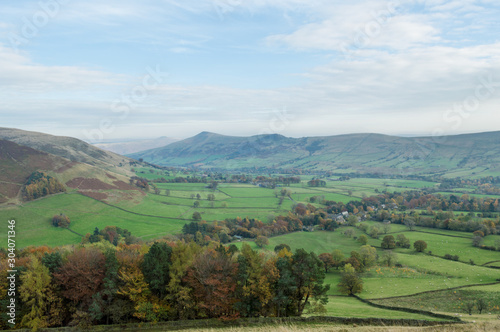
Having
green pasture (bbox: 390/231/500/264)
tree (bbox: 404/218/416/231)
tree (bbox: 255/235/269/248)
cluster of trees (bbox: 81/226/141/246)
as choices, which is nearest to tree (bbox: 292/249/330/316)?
tree (bbox: 255/235/269/248)

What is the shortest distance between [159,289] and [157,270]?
2.61 metres

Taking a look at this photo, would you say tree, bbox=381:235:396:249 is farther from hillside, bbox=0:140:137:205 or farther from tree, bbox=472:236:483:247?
hillside, bbox=0:140:137:205

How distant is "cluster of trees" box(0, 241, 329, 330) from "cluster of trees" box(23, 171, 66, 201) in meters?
86.5

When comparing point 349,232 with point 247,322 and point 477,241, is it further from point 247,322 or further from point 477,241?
point 247,322

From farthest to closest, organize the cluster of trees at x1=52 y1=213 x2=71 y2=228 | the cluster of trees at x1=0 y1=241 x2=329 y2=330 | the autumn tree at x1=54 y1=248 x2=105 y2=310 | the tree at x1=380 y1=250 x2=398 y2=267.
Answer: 1. the cluster of trees at x1=52 y1=213 x2=71 y2=228
2. the tree at x1=380 y1=250 x2=398 y2=267
3. the autumn tree at x1=54 y1=248 x2=105 y2=310
4. the cluster of trees at x1=0 y1=241 x2=329 y2=330

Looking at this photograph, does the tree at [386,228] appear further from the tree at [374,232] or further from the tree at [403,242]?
the tree at [403,242]

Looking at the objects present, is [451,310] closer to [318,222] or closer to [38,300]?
[38,300]

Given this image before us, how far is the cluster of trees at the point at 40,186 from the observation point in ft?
349

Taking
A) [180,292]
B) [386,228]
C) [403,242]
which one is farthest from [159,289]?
[386,228]

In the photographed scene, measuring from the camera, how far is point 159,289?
36.2m

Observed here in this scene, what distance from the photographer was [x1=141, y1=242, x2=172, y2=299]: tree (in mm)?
35737

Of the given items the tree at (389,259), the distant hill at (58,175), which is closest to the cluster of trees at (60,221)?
the distant hill at (58,175)

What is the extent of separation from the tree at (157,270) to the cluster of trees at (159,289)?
0.12 metres

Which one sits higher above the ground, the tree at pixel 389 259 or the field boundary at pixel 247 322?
the field boundary at pixel 247 322
